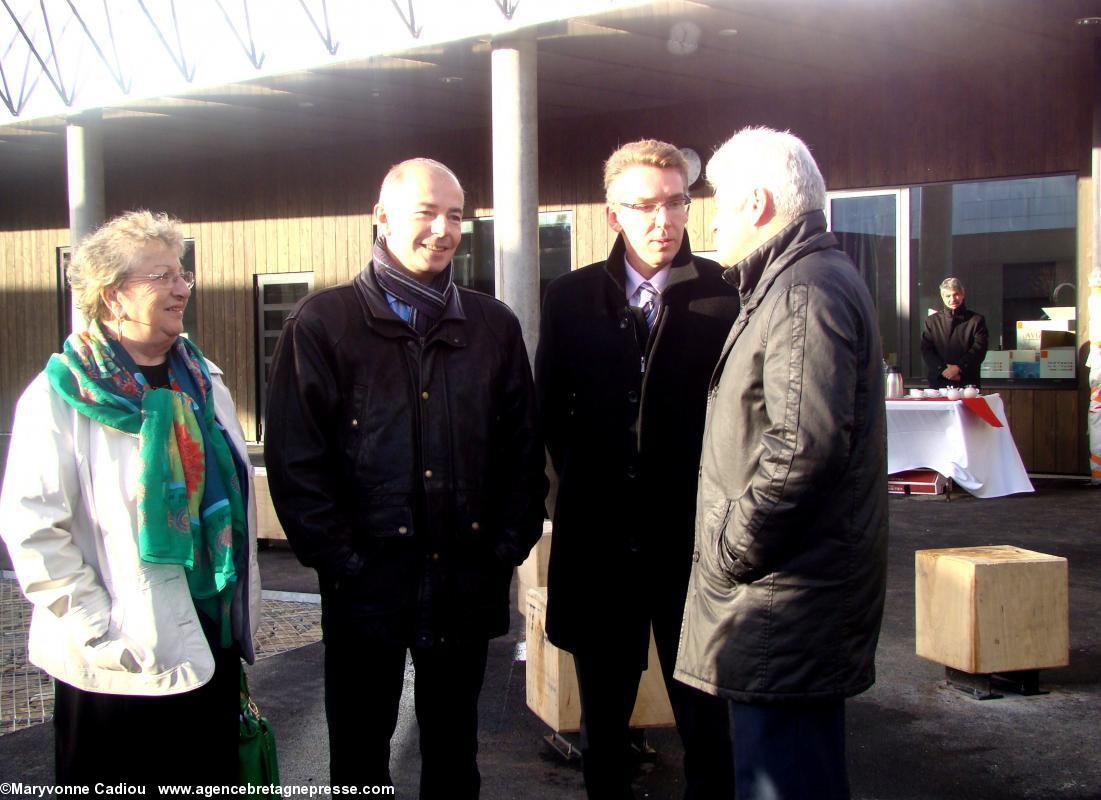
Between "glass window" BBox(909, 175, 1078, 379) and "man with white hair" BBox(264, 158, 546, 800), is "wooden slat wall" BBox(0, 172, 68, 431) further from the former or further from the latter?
"man with white hair" BBox(264, 158, 546, 800)

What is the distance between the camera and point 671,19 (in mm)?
9391

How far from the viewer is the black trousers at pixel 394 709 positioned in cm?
294

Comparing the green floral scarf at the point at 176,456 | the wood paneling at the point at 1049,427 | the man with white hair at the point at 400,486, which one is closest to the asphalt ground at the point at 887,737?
the man with white hair at the point at 400,486

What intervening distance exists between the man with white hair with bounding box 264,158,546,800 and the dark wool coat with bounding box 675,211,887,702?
2.37ft

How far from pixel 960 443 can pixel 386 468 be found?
27.1 ft

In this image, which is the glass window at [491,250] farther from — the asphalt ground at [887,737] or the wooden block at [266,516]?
the asphalt ground at [887,737]

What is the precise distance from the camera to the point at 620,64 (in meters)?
11.0

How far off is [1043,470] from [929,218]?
9.80ft

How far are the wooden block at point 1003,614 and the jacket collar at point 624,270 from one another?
2.36 meters

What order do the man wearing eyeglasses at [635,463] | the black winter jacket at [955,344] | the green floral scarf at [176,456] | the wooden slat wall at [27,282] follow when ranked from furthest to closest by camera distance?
1. the wooden slat wall at [27,282]
2. the black winter jacket at [955,344]
3. the man wearing eyeglasses at [635,463]
4. the green floral scarf at [176,456]

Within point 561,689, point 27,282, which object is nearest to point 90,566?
point 561,689

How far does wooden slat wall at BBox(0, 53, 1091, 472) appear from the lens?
37.8 ft

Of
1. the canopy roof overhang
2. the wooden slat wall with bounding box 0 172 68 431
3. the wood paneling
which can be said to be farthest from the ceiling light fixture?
the wooden slat wall with bounding box 0 172 68 431

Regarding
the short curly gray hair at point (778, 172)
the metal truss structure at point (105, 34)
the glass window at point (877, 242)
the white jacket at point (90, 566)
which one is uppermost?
the metal truss structure at point (105, 34)
